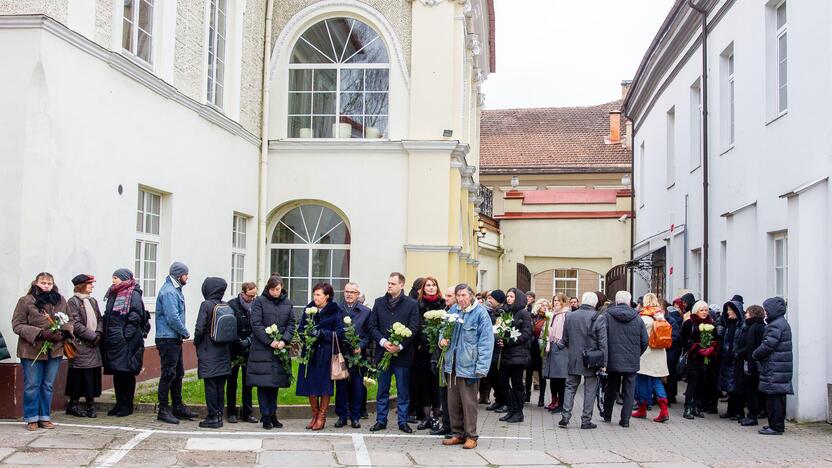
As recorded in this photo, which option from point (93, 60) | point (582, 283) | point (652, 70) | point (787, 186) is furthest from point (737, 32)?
point (582, 283)

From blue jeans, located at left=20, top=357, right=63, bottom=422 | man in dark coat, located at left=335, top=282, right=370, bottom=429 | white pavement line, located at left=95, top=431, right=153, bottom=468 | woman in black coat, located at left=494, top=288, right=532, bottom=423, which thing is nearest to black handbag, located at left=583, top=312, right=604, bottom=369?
woman in black coat, located at left=494, top=288, right=532, bottom=423

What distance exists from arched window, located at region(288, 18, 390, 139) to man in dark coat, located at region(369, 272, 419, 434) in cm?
877

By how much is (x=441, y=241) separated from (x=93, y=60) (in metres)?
8.27

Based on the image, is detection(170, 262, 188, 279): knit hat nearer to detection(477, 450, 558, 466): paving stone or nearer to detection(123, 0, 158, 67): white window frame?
detection(123, 0, 158, 67): white window frame

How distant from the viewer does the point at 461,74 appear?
1934cm

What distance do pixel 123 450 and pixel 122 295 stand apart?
7.83 feet

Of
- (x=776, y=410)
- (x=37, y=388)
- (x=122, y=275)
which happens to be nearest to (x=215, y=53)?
(x=122, y=275)

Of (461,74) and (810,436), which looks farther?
(461,74)

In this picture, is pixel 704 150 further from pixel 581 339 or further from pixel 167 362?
pixel 167 362

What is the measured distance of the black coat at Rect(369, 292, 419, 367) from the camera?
1078cm

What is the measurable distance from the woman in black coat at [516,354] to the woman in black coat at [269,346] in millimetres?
2800

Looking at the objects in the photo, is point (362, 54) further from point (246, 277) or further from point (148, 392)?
point (148, 392)

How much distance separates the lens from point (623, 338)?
12.1 meters

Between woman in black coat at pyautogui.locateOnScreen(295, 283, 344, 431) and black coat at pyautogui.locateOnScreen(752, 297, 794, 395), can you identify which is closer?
woman in black coat at pyautogui.locateOnScreen(295, 283, 344, 431)
